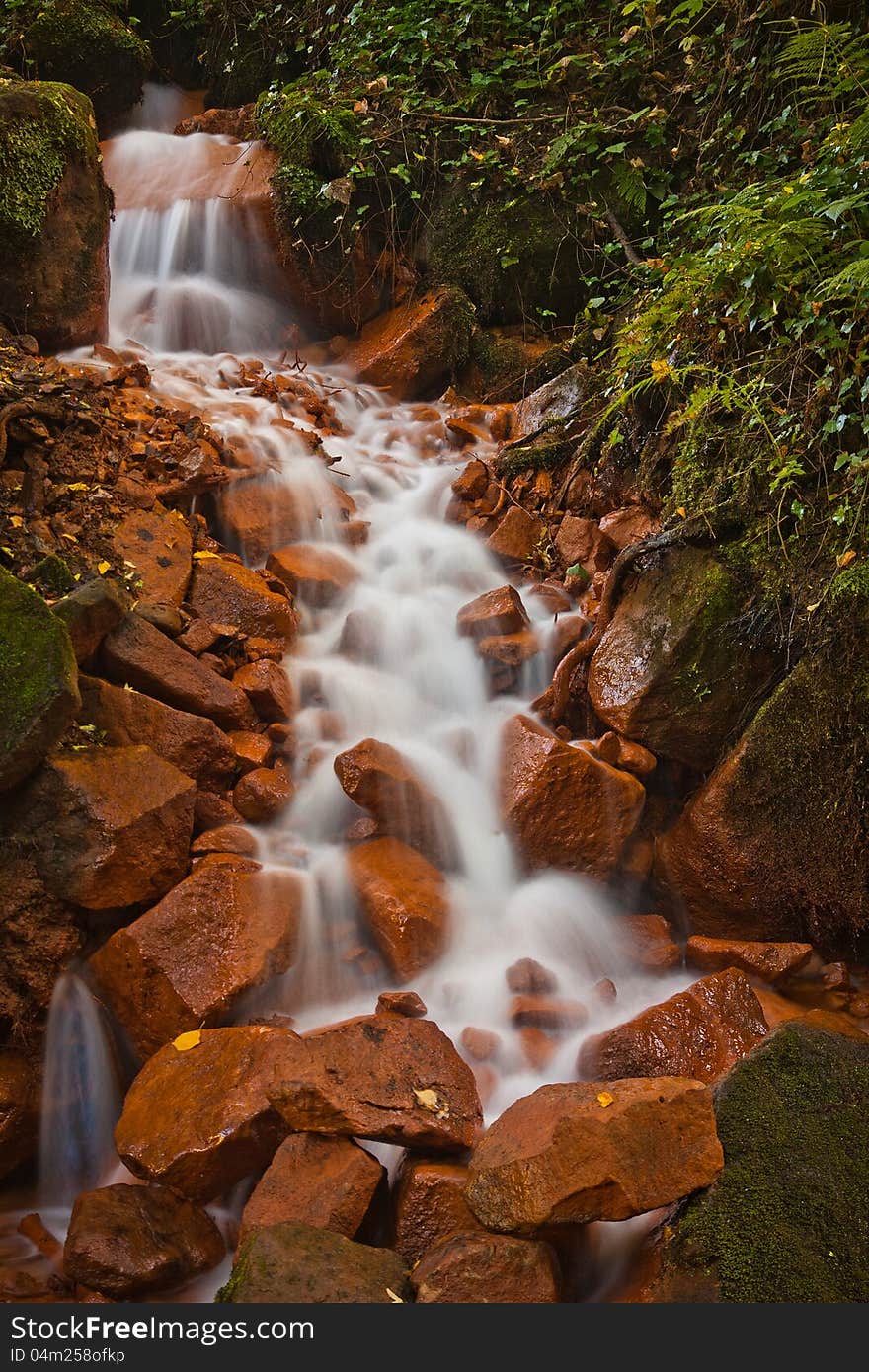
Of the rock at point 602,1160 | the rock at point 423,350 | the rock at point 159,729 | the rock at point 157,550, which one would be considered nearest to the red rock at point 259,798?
the rock at point 159,729

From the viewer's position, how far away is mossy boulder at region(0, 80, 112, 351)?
21.1 ft

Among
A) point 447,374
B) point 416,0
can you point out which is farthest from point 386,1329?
point 416,0

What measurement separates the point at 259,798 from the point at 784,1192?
9.21 ft

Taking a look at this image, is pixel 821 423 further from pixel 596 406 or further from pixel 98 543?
pixel 98 543

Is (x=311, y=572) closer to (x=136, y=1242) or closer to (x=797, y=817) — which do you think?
(x=797, y=817)

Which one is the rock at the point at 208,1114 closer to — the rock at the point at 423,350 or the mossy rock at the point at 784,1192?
the mossy rock at the point at 784,1192

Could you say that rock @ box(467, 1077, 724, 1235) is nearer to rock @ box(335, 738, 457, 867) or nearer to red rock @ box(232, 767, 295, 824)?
rock @ box(335, 738, 457, 867)

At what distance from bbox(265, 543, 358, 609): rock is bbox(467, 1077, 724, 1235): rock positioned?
3.72m

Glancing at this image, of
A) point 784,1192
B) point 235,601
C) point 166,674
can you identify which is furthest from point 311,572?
point 784,1192

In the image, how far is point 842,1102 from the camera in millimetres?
2617

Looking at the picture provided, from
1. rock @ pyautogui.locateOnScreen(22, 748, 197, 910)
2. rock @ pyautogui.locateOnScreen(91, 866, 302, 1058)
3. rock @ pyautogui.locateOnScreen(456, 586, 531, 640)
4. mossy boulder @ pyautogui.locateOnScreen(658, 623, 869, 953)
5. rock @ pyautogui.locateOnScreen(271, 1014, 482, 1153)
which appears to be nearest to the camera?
rock @ pyautogui.locateOnScreen(271, 1014, 482, 1153)

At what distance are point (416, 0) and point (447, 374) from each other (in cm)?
394

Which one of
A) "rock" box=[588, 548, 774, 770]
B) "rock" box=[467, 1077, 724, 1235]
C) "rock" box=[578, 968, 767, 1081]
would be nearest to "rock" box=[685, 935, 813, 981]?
"rock" box=[578, 968, 767, 1081]

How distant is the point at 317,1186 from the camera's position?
2.69 m
